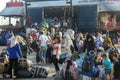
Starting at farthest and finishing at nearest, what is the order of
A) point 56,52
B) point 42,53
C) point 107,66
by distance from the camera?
point 42,53
point 56,52
point 107,66

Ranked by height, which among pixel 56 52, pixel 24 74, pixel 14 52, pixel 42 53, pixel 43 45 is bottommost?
pixel 42 53

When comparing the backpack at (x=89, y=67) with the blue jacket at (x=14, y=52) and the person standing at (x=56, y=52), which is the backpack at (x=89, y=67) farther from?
the blue jacket at (x=14, y=52)

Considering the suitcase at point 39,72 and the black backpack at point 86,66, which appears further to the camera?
the suitcase at point 39,72

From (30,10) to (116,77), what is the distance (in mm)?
26201

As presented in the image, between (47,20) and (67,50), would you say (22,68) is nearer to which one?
(67,50)

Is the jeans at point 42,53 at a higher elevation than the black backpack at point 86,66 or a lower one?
lower

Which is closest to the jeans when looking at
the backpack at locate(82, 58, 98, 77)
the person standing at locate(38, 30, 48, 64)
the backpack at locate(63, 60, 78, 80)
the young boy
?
the person standing at locate(38, 30, 48, 64)

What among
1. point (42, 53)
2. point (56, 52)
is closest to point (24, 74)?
point (56, 52)

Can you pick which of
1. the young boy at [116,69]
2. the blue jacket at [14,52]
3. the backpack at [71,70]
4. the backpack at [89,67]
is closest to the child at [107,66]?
the backpack at [89,67]

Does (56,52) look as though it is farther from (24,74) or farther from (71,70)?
(71,70)

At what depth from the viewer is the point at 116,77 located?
13.4 m

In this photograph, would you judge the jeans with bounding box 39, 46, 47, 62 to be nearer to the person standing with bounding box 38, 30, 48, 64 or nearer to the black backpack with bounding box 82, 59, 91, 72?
the person standing with bounding box 38, 30, 48, 64

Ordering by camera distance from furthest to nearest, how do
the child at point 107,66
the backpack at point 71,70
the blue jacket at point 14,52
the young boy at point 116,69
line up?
the blue jacket at point 14,52, the young boy at point 116,69, the child at point 107,66, the backpack at point 71,70

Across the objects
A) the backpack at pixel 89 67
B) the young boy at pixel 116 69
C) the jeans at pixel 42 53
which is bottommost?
the jeans at pixel 42 53
